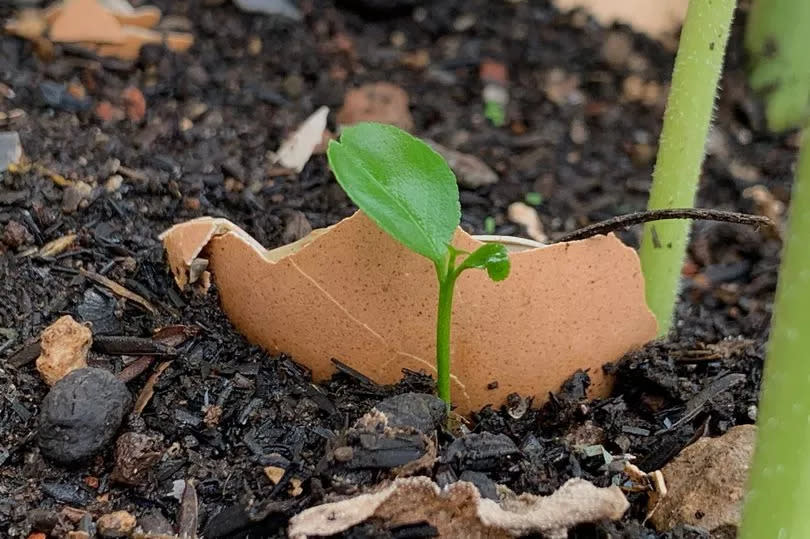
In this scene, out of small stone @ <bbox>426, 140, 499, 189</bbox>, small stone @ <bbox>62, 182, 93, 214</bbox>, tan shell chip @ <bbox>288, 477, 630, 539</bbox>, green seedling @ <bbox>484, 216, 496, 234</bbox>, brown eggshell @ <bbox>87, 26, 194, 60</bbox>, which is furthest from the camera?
brown eggshell @ <bbox>87, 26, 194, 60</bbox>

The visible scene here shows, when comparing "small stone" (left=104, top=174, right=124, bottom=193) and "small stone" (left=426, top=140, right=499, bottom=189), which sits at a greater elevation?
"small stone" (left=426, top=140, right=499, bottom=189)

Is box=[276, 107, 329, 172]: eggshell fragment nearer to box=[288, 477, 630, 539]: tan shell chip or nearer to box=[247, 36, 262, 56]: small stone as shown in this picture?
box=[247, 36, 262, 56]: small stone

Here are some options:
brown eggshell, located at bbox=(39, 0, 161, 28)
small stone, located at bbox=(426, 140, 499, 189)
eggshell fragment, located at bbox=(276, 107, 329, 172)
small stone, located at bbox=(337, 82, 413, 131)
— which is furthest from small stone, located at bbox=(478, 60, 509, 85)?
brown eggshell, located at bbox=(39, 0, 161, 28)

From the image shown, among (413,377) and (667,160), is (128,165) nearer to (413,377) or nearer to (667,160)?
(413,377)

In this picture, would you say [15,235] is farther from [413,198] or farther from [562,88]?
[562,88]

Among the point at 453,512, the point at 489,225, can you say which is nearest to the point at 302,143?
the point at 489,225

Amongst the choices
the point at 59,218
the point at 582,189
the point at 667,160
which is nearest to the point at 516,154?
the point at 582,189
